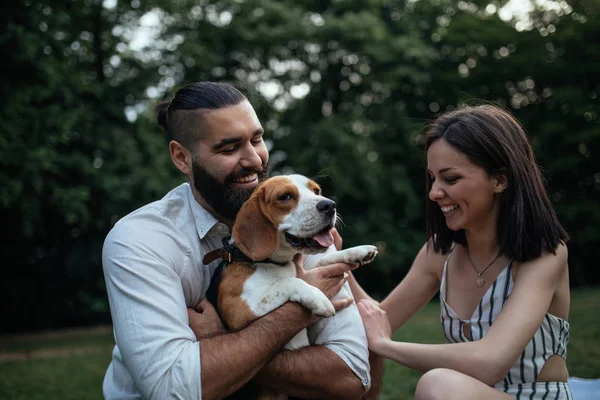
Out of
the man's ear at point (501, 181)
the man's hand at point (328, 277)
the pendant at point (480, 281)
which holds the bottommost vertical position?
the man's hand at point (328, 277)

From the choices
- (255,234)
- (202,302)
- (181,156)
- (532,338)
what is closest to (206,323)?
(202,302)

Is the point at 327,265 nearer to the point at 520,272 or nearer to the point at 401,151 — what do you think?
the point at 520,272

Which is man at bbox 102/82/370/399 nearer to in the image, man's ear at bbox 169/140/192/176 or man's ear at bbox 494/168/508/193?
man's ear at bbox 169/140/192/176

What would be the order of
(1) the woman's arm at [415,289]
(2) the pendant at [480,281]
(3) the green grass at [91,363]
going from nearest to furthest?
1. (2) the pendant at [480,281]
2. (1) the woman's arm at [415,289]
3. (3) the green grass at [91,363]

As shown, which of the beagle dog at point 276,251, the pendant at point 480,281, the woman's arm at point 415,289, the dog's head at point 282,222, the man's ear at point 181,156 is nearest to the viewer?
the beagle dog at point 276,251

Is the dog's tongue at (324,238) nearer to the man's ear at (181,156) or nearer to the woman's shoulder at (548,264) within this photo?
the man's ear at (181,156)

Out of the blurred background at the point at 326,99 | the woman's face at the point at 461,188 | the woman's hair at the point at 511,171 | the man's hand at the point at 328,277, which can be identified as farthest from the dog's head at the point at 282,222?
the blurred background at the point at 326,99

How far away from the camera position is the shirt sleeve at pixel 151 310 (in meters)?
2.72

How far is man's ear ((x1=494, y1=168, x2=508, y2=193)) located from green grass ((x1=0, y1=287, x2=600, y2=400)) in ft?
11.1

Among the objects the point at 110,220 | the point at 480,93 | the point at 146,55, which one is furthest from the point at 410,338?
the point at 480,93

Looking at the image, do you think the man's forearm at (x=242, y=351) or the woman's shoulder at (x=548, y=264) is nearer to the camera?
the man's forearm at (x=242, y=351)

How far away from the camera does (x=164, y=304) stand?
2871 mm

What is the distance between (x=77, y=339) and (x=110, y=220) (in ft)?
10.1

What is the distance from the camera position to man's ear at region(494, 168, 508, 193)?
3314 millimetres
